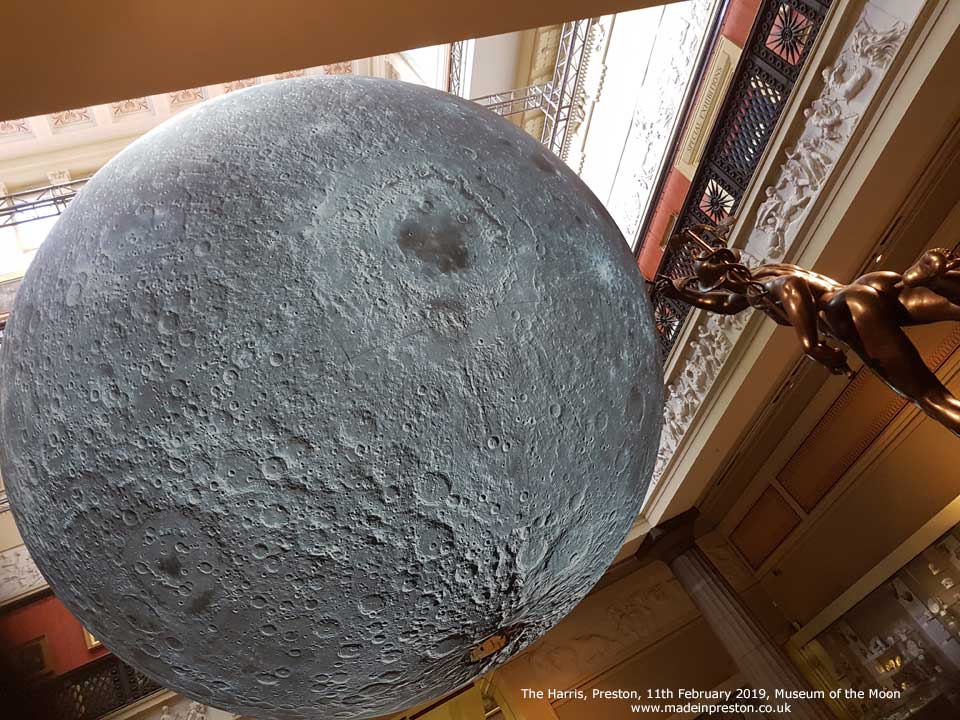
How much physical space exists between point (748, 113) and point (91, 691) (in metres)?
5.98

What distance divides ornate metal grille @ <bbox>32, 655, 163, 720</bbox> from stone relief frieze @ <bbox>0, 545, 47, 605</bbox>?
2.07 ft

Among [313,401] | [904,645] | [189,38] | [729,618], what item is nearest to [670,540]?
[729,618]

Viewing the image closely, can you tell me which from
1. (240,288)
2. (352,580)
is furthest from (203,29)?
(352,580)

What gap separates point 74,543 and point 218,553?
0.35m

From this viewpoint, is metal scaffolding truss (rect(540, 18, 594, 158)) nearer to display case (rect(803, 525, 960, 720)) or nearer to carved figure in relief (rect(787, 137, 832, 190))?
carved figure in relief (rect(787, 137, 832, 190))

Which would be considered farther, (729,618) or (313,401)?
(729,618)

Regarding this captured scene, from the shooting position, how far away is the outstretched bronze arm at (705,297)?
2.77m

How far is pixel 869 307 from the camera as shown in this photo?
216 cm

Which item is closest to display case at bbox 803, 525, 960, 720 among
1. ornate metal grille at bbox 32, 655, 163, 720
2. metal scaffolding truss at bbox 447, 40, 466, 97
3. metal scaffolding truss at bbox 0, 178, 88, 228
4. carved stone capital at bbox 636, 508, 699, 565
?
carved stone capital at bbox 636, 508, 699, 565


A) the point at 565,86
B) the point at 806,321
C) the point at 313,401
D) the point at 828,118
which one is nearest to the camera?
the point at 313,401

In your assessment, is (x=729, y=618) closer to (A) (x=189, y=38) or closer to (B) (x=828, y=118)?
(B) (x=828, y=118)

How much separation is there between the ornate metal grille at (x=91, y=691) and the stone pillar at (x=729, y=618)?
165 inches

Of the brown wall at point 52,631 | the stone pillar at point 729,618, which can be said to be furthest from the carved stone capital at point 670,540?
the brown wall at point 52,631

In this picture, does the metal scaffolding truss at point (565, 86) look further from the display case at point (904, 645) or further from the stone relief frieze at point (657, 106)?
the display case at point (904, 645)
